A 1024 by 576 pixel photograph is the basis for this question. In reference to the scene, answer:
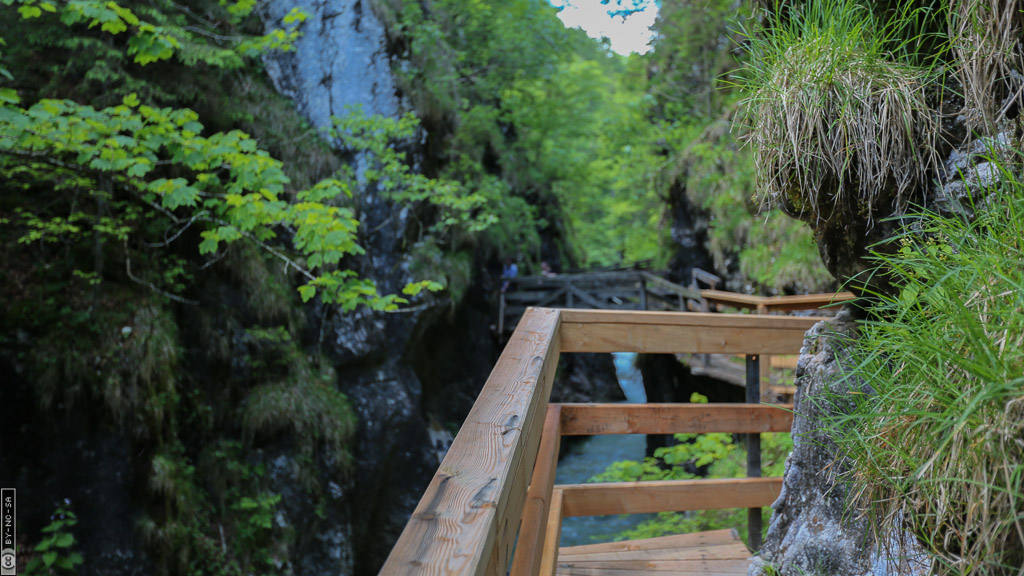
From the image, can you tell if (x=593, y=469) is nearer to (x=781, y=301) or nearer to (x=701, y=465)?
(x=701, y=465)

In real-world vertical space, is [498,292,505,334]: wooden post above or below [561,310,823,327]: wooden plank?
below

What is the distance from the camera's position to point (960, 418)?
801 mm

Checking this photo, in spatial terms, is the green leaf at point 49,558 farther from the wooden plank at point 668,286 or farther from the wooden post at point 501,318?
the wooden post at point 501,318

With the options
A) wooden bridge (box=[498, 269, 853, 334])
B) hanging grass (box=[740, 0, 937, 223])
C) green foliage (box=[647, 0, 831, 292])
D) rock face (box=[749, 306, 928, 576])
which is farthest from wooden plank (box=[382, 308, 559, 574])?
wooden bridge (box=[498, 269, 853, 334])

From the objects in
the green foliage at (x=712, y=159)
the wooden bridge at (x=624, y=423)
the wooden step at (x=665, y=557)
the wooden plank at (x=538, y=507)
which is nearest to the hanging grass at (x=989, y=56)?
the wooden bridge at (x=624, y=423)

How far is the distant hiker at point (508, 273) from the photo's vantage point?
12867 mm

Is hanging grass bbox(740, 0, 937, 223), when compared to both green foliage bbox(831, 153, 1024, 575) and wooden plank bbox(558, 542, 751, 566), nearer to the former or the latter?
green foliage bbox(831, 153, 1024, 575)

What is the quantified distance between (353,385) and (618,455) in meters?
6.46

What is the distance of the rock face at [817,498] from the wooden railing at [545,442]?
1.63 ft

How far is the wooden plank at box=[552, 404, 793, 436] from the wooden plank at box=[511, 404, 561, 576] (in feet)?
0.82

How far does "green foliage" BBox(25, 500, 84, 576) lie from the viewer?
14.6 ft

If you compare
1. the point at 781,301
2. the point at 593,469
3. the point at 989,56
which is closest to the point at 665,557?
the point at 989,56

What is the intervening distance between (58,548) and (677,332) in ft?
16.7

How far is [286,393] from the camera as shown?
6.54 meters
